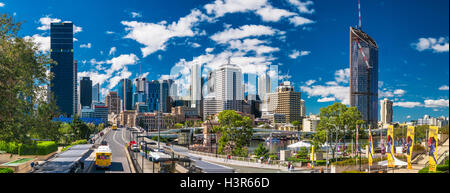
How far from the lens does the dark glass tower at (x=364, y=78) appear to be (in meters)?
78.6

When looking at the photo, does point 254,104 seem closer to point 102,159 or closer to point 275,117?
point 275,117

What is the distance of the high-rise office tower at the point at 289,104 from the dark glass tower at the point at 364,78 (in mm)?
24500

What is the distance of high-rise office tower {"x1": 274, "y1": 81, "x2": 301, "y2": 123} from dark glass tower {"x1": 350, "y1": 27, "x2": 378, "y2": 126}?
24500mm

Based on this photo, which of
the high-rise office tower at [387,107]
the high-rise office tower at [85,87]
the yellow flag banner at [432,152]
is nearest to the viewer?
the yellow flag banner at [432,152]

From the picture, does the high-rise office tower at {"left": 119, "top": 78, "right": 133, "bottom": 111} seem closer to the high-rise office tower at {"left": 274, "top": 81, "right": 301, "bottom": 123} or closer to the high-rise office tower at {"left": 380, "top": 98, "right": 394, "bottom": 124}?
the high-rise office tower at {"left": 380, "top": 98, "right": 394, "bottom": 124}

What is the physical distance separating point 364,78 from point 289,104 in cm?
3103

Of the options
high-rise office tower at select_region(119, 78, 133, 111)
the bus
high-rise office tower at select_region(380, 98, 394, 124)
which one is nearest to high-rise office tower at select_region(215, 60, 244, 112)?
high-rise office tower at select_region(119, 78, 133, 111)

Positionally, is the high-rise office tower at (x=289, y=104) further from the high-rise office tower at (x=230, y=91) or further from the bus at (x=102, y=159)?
→ the bus at (x=102, y=159)

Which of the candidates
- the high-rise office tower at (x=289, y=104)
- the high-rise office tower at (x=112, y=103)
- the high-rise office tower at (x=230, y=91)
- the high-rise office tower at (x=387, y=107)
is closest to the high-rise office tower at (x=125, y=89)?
the high-rise office tower at (x=230, y=91)

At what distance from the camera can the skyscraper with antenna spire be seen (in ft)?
258

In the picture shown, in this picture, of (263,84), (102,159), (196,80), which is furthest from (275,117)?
(102,159)

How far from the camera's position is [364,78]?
9050 centimetres
